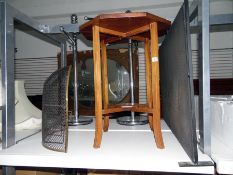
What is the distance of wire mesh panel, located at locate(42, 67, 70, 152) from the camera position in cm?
102

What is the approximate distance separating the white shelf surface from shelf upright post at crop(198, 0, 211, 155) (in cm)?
9

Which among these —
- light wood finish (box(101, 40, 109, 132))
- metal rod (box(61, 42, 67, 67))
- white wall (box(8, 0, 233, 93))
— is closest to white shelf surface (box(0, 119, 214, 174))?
light wood finish (box(101, 40, 109, 132))

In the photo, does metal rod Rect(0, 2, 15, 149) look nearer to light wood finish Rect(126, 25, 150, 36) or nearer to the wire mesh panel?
the wire mesh panel

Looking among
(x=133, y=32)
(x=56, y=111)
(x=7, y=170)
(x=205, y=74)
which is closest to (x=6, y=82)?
(x=56, y=111)

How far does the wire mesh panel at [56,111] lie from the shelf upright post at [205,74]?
62 cm

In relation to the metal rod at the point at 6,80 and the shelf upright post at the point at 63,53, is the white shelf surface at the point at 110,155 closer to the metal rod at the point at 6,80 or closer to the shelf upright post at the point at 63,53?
the metal rod at the point at 6,80

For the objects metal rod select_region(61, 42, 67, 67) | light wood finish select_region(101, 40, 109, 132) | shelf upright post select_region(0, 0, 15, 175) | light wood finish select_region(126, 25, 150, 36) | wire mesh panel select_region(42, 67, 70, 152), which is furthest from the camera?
metal rod select_region(61, 42, 67, 67)

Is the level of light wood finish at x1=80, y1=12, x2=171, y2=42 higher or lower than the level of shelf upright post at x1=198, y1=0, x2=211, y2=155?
higher

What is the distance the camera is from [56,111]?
1.12m

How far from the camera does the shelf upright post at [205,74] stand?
0.90 m

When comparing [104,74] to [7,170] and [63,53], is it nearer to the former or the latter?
[63,53]

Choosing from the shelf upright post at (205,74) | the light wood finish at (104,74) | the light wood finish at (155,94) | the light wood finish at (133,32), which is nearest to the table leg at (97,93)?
the light wood finish at (133,32)

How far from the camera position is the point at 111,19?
43.7 inches

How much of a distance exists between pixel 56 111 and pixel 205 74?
2.48 ft
